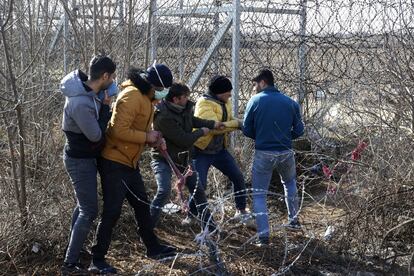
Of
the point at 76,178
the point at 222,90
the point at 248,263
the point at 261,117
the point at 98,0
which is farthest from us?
the point at 98,0

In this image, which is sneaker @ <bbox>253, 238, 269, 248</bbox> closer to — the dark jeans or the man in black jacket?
the man in black jacket

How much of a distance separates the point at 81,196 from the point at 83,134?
1.49 feet

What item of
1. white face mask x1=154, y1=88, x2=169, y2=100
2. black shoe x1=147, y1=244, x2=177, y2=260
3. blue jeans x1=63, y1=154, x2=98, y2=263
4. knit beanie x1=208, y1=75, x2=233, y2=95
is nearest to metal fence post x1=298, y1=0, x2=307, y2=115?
knit beanie x1=208, y1=75, x2=233, y2=95

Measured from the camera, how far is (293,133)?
18.0ft

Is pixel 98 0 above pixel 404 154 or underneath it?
above

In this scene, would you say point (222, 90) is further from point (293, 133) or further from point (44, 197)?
point (44, 197)

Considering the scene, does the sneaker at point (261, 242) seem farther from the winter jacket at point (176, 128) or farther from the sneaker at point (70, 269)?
the sneaker at point (70, 269)

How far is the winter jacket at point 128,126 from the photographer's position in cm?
450

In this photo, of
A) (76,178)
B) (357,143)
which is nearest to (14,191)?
(76,178)

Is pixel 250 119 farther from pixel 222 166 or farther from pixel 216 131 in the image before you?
pixel 222 166

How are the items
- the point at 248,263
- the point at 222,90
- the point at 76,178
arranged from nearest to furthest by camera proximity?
the point at 76,178 → the point at 248,263 → the point at 222,90

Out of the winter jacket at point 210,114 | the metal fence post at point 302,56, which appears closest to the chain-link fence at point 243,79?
the metal fence post at point 302,56

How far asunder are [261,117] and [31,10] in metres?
2.44

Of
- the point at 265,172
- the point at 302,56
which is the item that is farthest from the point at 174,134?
the point at 302,56
